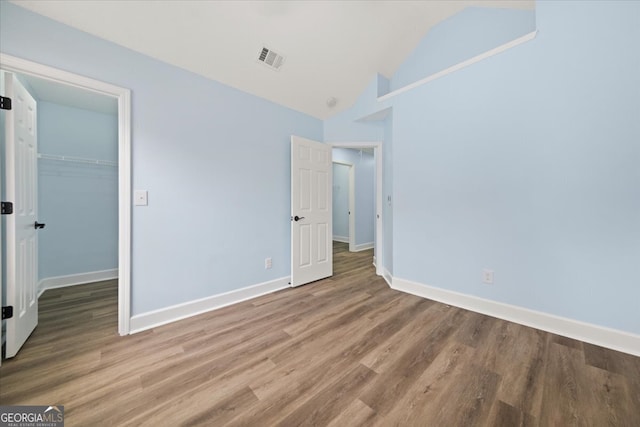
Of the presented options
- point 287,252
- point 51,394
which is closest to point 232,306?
point 287,252

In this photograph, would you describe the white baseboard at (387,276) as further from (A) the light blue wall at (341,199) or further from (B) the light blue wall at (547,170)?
(A) the light blue wall at (341,199)

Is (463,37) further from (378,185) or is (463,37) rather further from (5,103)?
(5,103)

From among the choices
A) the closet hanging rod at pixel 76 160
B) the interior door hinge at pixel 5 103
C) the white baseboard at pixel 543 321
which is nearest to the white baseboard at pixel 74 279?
the closet hanging rod at pixel 76 160

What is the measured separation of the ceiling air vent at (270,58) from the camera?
2.42 m

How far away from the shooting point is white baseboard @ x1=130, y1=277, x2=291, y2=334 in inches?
80.5

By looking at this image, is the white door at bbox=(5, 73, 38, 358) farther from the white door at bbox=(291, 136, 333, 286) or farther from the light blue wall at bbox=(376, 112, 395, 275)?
the light blue wall at bbox=(376, 112, 395, 275)

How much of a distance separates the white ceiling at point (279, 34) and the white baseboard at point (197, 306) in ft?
7.55

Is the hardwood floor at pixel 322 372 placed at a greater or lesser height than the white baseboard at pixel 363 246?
lesser

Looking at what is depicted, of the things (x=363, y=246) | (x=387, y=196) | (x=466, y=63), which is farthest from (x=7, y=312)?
(x=363, y=246)

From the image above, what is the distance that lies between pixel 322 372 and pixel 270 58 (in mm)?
2919

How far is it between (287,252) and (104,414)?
2.14m

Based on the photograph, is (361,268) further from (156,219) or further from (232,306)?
(156,219)

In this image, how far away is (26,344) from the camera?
180 cm

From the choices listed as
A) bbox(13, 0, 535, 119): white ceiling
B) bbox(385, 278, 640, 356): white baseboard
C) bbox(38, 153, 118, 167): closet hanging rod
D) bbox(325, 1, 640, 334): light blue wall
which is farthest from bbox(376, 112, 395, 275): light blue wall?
bbox(38, 153, 118, 167): closet hanging rod
